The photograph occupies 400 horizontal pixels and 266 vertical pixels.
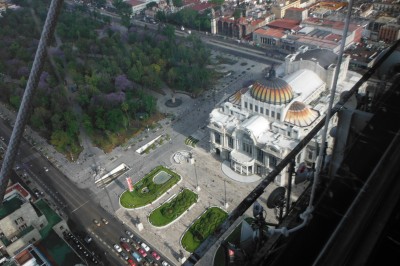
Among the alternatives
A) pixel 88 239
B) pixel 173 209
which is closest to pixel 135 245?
pixel 88 239

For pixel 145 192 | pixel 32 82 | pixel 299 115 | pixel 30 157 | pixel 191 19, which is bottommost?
pixel 145 192

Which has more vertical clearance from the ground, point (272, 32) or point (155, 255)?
point (272, 32)

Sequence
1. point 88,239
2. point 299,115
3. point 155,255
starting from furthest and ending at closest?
point 299,115 → point 88,239 → point 155,255

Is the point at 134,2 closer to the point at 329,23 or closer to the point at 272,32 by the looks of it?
the point at 272,32

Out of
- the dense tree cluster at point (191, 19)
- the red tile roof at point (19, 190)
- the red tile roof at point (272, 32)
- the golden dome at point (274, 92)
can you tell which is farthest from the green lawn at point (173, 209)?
the dense tree cluster at point (191, 19)

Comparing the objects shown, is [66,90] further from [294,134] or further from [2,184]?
[2,184]

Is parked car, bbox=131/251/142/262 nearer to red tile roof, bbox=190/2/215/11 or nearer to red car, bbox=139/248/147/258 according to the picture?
red car, bbox=139/248/147/258

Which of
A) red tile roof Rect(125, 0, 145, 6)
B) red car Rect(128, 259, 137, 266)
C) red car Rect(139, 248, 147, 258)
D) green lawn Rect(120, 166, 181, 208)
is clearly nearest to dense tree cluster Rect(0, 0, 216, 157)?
green lawn Rect(120, 166, 181, 208)

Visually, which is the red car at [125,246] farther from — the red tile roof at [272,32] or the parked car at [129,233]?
the red tile roof at [272,32]
